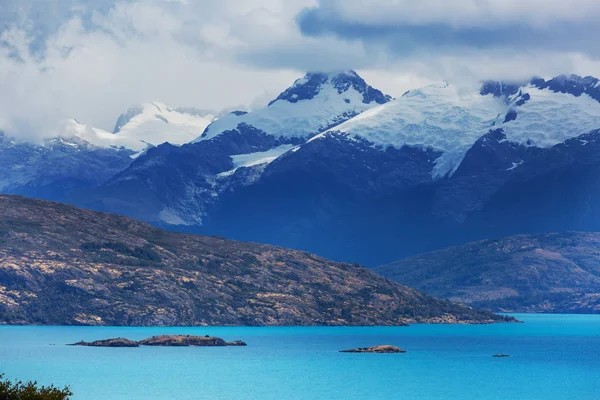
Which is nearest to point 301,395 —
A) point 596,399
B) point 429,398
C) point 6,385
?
point 429,398

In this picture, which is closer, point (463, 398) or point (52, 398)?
point (52, 398)

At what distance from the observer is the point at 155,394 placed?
193875 millimetres

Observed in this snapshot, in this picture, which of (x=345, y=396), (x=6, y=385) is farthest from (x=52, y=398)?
(x=345, y=396)

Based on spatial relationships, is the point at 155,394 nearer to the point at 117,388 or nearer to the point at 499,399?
the point at 117,388

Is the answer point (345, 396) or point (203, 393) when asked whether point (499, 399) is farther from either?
point (203, 393)

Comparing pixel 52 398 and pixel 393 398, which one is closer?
pixel 52 398

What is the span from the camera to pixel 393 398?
19875cm

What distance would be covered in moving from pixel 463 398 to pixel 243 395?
36.9 metres

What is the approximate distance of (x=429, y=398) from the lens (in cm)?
19975

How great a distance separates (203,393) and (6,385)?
72.7 meters

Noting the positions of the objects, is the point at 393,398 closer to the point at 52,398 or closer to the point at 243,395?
the point at 243,395

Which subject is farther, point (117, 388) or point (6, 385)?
point (117, 388)

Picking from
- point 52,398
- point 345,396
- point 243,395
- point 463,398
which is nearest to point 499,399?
point 463,398

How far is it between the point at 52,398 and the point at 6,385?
7.49 meters
